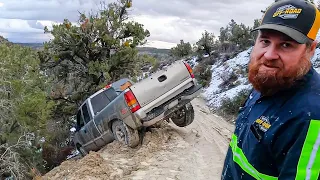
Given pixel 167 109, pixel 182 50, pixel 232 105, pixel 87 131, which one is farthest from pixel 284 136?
pixel 182 50

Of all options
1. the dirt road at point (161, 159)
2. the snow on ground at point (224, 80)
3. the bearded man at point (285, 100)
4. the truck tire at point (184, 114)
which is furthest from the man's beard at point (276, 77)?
the snow on ground at point (224, 80)

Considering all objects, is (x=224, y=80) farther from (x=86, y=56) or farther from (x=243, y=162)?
(x=243, y=162)

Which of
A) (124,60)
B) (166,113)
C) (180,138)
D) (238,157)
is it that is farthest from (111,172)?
(124,60)

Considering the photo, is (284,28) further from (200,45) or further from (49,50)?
(200,45)

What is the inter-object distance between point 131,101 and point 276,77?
638 cm

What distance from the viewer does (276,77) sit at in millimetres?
1703

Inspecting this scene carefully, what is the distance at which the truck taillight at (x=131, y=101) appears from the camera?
796cm

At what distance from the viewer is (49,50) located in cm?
1486

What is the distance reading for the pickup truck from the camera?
26.4ft

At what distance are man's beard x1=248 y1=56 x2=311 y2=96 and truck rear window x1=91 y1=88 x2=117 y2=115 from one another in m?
8.00

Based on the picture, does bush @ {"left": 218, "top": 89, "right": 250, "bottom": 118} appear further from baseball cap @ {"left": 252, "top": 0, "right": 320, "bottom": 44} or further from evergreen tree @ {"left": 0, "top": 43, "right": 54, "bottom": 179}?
baseball cap @ {"left": 252, "top": 0, "right": 320, "bottom": 44}

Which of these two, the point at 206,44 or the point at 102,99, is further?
the point at 206,44

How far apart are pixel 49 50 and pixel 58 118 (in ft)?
9.48

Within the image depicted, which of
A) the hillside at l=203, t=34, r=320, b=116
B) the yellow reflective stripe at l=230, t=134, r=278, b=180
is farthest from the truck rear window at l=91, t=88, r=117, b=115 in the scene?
the yellow reflective stripe at l=230, t=134, r=278, b=180
